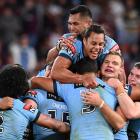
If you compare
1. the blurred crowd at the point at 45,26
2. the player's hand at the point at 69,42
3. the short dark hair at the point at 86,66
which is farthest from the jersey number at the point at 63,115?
the blurred crowd at the point at 45,26

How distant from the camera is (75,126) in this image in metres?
6.19

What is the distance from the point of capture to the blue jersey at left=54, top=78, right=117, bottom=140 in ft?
20.1

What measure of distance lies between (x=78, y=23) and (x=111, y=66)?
1148 millimetres

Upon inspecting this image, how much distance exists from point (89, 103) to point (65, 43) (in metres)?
1.08

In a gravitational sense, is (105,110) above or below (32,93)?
below

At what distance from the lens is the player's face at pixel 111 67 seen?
6547mm

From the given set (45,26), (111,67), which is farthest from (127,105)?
(45,26)

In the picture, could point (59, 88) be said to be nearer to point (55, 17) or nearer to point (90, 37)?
point (90, 37)

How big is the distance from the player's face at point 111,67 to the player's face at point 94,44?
143 mm

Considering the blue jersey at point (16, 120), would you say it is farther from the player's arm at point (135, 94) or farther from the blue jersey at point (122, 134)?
the player's arm at point (135, 94)

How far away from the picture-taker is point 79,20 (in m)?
7.54

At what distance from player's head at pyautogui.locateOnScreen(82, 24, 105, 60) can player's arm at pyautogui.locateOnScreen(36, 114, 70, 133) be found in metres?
0.87

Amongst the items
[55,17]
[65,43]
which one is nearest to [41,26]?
[55,17]

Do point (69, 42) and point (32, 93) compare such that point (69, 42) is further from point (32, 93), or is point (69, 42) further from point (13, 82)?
point (13, 82)
